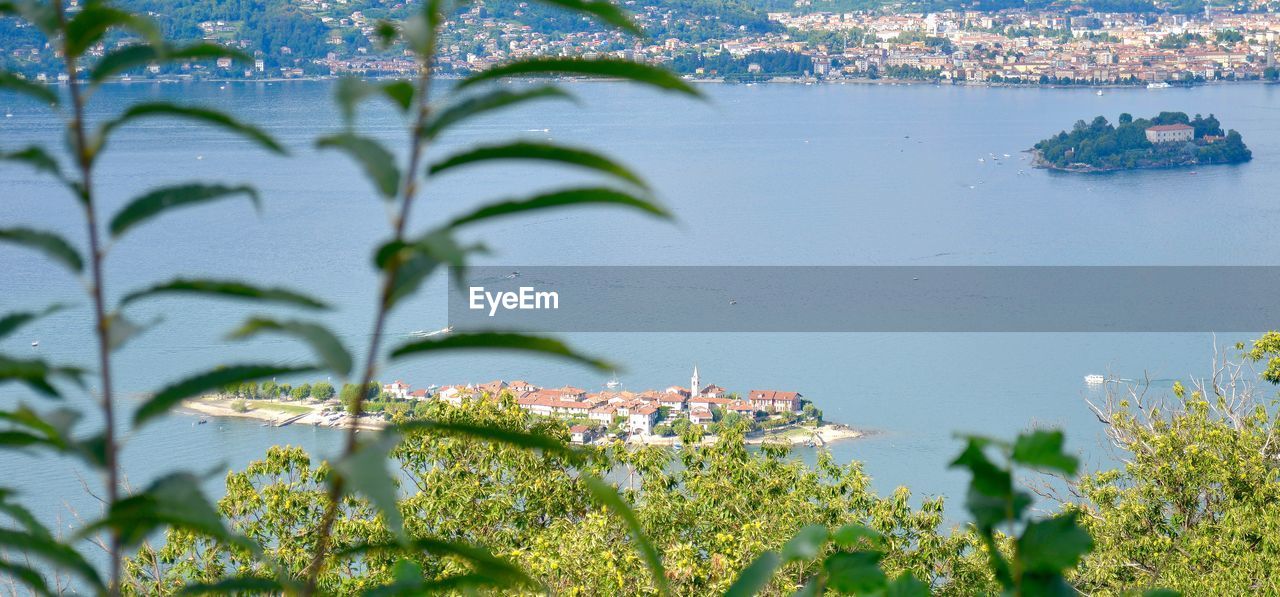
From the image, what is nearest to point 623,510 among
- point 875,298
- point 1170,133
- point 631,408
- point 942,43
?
point 631,408

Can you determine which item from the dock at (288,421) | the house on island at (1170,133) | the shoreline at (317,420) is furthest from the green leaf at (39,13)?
the house on island at (1170,133)

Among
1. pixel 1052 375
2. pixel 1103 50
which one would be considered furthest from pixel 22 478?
pixel 1103 50

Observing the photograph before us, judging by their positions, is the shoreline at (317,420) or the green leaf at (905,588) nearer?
the green leaf at (905,588)

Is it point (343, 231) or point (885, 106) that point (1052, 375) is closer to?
point (343, 231)

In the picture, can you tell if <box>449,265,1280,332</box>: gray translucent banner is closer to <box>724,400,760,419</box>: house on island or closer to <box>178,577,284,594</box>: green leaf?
<box>724,400,760,419</box>: house on island

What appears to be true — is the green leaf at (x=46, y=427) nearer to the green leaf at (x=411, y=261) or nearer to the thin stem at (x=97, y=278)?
the thin stem at (x=97, y=278)

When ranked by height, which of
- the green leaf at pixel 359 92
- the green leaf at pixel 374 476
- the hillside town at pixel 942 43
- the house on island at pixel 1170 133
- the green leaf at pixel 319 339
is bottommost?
the house on island at pixel 1170 133
